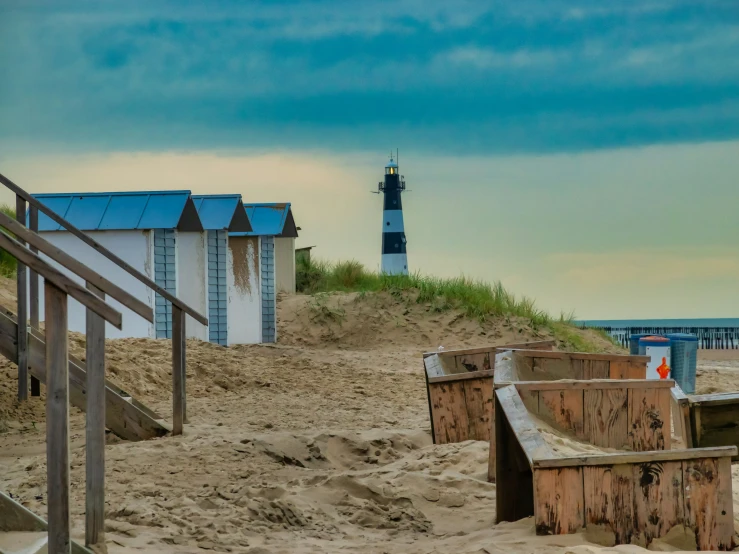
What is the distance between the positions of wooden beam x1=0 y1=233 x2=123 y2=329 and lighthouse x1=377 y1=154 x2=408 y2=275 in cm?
3517

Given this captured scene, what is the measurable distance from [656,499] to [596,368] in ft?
14.9

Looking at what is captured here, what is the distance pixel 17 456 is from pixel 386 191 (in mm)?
35079

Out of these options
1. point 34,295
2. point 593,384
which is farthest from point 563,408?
point 34,295

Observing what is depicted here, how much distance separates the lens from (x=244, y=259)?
2041 cm

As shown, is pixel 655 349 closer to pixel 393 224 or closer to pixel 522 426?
pixel 522 426

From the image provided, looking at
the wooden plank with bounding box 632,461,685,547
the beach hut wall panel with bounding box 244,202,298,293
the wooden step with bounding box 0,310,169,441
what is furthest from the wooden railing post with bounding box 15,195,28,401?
the beach hut wall panel with bounding box 244,202,298,293

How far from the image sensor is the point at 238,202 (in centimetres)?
1912

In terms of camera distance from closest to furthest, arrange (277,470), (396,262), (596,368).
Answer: (277,470)
(596,368)
(396,262)

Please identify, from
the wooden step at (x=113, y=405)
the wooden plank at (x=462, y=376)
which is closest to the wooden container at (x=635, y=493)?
the wooden plank at (x=462, y=376)

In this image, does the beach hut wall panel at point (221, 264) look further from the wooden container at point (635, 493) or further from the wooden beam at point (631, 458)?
the wooden beam at point (631, 458)

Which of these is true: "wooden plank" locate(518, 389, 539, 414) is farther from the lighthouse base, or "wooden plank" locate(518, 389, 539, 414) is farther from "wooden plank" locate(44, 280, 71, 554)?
the lighthouse base

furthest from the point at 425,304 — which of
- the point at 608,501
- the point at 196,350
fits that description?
the point at 608,501

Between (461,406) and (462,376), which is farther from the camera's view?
(461,406)

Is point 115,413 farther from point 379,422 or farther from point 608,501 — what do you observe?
point 608,501
